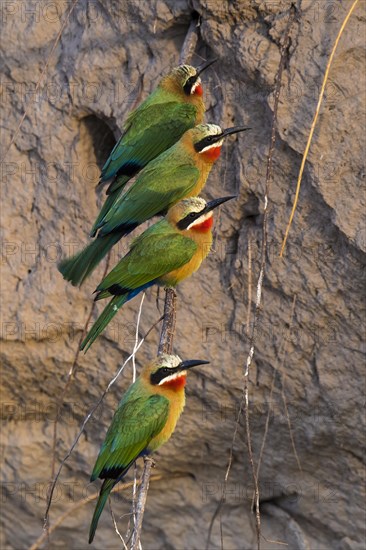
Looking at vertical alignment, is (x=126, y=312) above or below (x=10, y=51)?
below

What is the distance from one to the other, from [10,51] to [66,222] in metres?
0.59

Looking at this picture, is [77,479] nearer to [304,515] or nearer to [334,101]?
[304,515]

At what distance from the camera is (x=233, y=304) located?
3.14m

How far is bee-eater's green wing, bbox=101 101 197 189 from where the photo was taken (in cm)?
271

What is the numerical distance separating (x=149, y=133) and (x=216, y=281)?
0.62 m

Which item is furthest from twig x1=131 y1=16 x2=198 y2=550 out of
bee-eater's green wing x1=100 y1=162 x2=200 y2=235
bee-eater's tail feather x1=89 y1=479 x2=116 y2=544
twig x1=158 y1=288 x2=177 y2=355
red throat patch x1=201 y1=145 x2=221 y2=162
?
red throat patch x1=201 y1=145 x2=221 y2=162

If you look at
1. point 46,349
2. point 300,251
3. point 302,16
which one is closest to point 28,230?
point 46,349

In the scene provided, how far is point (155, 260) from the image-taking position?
8.25 ft

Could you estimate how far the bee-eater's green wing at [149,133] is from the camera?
2.71 metres

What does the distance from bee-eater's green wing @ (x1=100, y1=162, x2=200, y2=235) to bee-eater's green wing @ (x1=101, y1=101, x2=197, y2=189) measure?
0.12 metres

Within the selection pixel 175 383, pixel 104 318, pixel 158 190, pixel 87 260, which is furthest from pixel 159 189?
pixel 175 383

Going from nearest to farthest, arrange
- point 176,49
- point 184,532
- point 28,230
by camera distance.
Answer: point 176,49 → point 28,230 → point 184,532

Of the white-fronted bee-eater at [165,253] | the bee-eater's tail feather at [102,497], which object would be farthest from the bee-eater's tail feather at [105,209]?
the bee-eater's tail feather at [102,497]

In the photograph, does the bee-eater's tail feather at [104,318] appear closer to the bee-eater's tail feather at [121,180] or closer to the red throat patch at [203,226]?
the red throat patch at [203,226]
